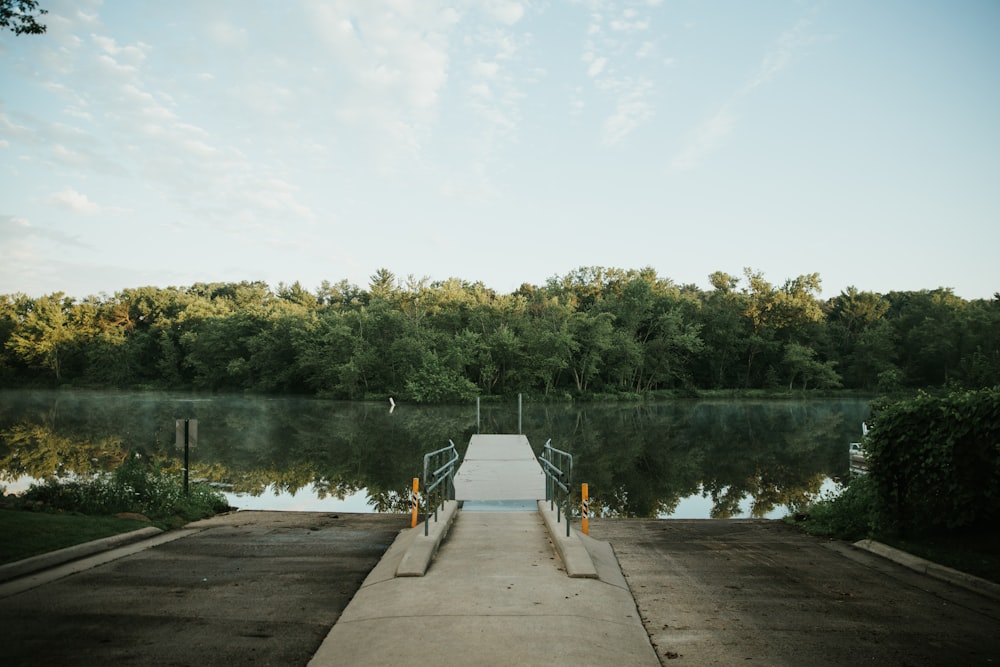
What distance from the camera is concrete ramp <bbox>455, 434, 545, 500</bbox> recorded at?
14906 millimetres

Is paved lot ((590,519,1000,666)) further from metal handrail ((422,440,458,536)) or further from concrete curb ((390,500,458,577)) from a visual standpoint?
metal handrail ((422,440,458,536))

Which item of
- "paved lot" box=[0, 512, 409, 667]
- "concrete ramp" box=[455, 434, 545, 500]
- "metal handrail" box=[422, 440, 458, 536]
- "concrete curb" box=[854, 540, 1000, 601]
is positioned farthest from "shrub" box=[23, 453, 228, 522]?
"concrete curb" box=[854, 540, 1000, 601]

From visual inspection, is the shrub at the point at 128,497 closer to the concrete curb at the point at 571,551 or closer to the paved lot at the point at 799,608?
the concrete curb at the point at 571,551

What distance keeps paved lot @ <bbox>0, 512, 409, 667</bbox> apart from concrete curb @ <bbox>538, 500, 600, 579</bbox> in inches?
97.8

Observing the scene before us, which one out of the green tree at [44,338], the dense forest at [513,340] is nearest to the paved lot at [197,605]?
the dense forest at [513,340]

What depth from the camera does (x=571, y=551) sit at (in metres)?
7.94

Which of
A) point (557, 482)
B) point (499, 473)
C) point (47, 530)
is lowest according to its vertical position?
point (499, 473)

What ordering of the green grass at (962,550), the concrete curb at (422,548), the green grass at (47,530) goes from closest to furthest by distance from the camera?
the concrete curb at (422,548), the green grass at (962,550), the green grass at (47,530)

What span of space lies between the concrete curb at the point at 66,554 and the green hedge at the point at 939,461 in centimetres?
1119

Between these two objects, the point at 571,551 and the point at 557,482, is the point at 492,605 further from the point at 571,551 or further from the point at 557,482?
the point at 557,482

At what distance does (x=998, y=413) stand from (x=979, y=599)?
7.68ft

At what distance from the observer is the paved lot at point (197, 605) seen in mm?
5258

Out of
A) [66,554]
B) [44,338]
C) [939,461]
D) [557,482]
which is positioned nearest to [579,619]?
[557,482]

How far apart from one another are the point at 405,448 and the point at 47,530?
752 inches
